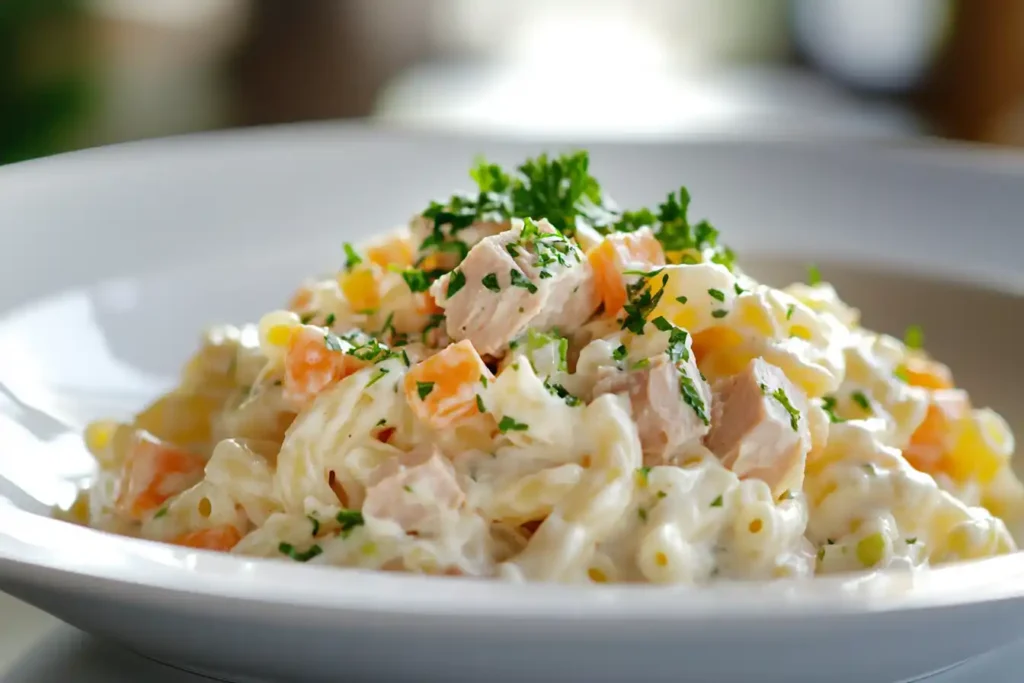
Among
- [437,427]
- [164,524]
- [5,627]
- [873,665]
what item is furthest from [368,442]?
[873,665]

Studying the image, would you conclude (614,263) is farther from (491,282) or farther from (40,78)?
(40,78)

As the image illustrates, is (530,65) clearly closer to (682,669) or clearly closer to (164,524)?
(164,524)

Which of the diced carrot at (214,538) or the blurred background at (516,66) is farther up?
the diced carrot at (214,538)

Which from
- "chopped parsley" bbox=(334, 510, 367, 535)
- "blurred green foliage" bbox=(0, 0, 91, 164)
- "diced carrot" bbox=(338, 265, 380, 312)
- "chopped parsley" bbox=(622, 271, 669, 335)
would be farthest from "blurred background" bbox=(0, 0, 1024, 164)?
"chopped parsley" bbox=(334, 510, 367, 535)

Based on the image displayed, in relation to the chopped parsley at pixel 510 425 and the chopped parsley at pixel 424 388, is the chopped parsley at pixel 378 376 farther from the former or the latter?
the chopped parsley at pixel 510 425

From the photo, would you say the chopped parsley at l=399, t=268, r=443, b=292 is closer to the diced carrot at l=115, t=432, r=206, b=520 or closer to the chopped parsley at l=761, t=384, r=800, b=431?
the diced carrot at l=115, t=432, r=206, b=520

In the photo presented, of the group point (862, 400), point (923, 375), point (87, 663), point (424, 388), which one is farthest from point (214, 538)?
point (923, 375)

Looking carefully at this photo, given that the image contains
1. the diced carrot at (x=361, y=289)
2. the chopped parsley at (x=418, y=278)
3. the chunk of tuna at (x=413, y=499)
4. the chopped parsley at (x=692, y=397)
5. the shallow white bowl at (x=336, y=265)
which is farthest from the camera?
the diced carrot at (x=361, y=289)

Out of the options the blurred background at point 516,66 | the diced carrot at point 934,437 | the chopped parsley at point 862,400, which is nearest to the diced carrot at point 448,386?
the chopped parsley at point 862,400
